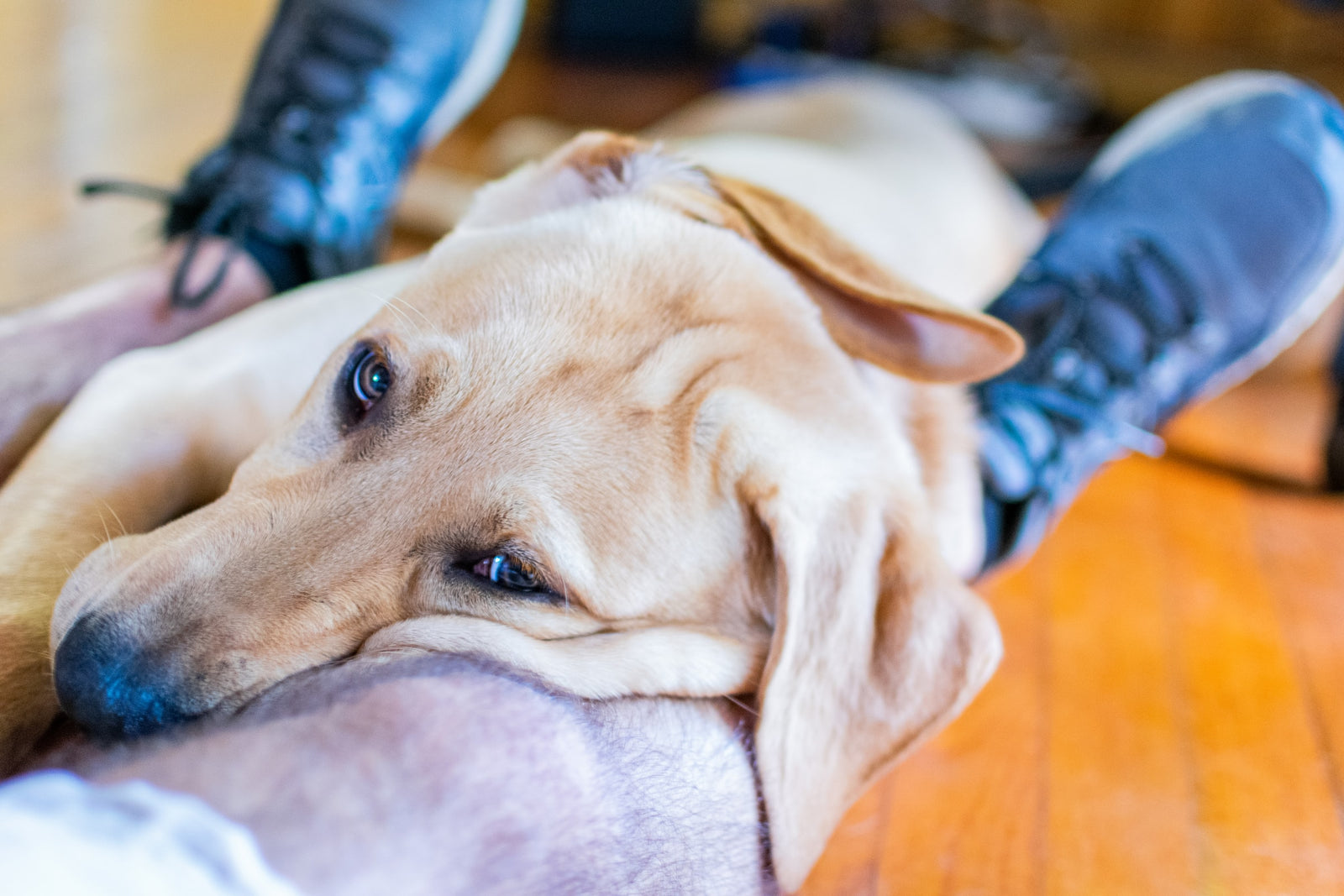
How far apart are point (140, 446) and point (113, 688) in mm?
506

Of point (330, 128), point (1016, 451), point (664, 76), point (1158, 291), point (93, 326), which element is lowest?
point (664, 76)

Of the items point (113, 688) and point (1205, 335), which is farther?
point (1205, 335)

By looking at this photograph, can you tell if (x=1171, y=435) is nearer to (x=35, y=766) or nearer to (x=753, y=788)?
(x=753, y=788)

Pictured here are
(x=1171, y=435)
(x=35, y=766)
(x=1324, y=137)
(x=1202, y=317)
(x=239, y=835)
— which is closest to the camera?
(x=239, y=835)

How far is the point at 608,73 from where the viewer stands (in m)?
6.17

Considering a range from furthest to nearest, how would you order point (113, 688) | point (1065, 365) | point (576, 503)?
point (1065, 365), point (576, 503), point (113, 688)

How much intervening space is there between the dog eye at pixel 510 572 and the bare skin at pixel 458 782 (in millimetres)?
160

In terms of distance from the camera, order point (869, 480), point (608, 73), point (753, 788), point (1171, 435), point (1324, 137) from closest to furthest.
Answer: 1. point (753, 788)
2. point (869, 480)
3. point (1324, 137)
4. point (1171, 435)
5. point (608, 73)

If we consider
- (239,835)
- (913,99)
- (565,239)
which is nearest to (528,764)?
(239,835)

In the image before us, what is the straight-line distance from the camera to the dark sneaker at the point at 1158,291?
1.96 metres

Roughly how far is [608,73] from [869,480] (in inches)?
215

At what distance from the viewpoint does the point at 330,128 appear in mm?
2158

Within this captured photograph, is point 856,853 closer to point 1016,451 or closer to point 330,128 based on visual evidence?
point 1016,451

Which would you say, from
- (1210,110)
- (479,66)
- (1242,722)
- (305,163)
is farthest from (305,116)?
(1210,110)
